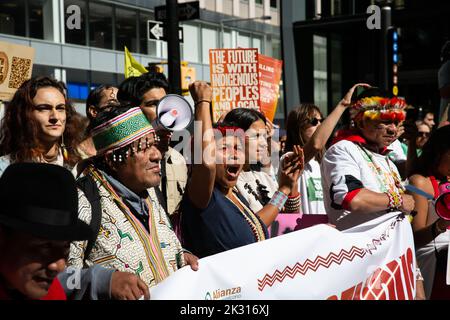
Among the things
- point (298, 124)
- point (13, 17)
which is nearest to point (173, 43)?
point (298, 124)

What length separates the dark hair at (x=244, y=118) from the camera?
469cm

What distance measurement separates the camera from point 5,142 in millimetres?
3779

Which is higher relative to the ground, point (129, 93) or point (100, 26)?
point (100, 26)

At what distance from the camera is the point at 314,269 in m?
3.40

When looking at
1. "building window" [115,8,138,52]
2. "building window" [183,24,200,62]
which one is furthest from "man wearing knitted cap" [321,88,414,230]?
"building window" [183,24,200,62]

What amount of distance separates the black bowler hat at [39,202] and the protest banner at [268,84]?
21.7ft

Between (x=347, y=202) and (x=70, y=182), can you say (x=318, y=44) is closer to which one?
(x=347, y=202)

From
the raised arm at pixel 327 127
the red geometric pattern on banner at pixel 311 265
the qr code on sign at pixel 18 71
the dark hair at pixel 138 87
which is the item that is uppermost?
the qr code on sign at pixel 18 71

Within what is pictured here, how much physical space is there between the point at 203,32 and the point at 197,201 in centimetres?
2954

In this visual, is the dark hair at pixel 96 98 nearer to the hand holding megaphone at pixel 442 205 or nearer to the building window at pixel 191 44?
the hand holding megaphone at pixel 442 205

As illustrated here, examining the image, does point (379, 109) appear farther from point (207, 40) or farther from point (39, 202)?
point (207, 40)

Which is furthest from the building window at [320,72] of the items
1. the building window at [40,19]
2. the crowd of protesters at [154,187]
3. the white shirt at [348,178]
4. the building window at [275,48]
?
the white shirt at [348,178]

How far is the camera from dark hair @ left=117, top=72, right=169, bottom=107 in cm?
456

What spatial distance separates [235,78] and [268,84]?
0.59 meters
